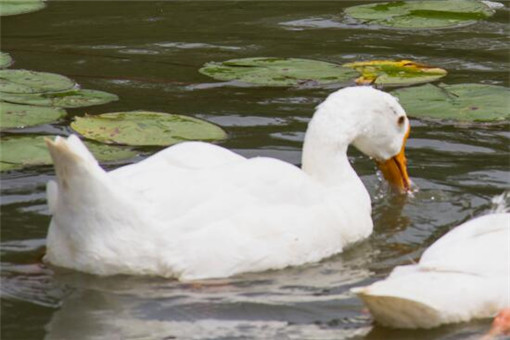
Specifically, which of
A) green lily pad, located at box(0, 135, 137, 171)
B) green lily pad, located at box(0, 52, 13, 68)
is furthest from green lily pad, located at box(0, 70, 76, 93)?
green lily pad, located at box(0, 135, 137, 171)

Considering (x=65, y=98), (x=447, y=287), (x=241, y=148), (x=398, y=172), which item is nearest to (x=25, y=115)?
(x=65, y=98)

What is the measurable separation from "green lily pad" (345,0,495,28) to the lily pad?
53.6 inches

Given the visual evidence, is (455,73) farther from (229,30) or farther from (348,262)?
(348,262)

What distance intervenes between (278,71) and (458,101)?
1351 mm

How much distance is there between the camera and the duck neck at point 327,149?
7289 mm

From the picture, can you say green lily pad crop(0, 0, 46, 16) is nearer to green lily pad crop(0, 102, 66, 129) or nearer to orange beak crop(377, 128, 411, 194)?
green lily pad crop(0, 102, 66, 129)

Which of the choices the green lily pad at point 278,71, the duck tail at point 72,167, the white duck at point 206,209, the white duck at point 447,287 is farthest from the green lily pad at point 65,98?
the white duck at point 447,287

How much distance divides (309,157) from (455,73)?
3.02 m

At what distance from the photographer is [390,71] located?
385 inches

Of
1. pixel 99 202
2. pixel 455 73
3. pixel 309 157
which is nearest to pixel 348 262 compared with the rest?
pixel 309 157

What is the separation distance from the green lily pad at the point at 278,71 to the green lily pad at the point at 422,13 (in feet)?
5.12

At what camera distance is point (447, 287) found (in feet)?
20.1

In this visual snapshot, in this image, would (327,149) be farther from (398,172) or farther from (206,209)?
(206,209)

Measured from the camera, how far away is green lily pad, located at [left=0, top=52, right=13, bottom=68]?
964cm
